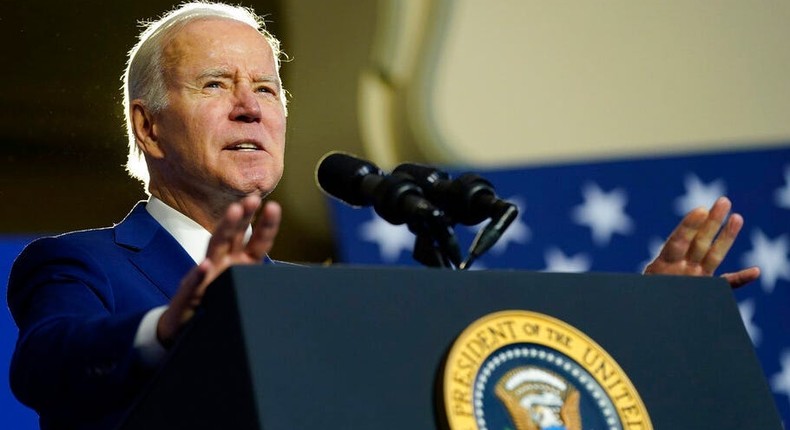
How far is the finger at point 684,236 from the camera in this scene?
1915 millimetres

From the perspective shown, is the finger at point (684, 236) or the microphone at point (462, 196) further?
the finger at point (684, 236)

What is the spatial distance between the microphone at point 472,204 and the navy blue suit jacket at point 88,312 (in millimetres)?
421

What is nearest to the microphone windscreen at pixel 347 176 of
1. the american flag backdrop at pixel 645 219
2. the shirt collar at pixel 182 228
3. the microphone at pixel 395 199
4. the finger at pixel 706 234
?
the microphone at pixel 395 199

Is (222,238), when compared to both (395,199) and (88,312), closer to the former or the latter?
(395,199)

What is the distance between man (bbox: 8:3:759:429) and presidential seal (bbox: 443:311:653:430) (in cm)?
26

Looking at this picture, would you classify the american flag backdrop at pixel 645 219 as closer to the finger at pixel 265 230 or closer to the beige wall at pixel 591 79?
the beige wall at pixel 591 79

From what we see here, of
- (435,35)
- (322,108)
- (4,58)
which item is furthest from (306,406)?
(435,35)

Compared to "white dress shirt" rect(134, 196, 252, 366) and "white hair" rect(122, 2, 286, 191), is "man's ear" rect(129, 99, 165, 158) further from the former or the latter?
"white dress shirt" rect(134, 196, 252, 366)

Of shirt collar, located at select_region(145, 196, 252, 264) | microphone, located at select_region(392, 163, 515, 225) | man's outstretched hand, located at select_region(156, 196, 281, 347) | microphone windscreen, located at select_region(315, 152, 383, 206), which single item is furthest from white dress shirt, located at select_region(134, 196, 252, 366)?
man's outstretched hand, located at select_region(156, 196, 281, 347)

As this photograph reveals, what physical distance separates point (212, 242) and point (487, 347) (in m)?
0.32

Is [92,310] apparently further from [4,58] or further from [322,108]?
[322,108]

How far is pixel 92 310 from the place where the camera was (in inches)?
67.2

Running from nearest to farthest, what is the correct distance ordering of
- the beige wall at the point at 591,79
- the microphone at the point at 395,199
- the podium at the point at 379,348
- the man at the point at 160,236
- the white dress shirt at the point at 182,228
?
the podium at the point at 379,348 < the man at the point at 160,236 < the microphone at the point at 395,199 < the white dress shirt at the point at 182,228 < the beige wall at the point at 591,79

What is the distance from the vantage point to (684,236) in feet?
6.29
